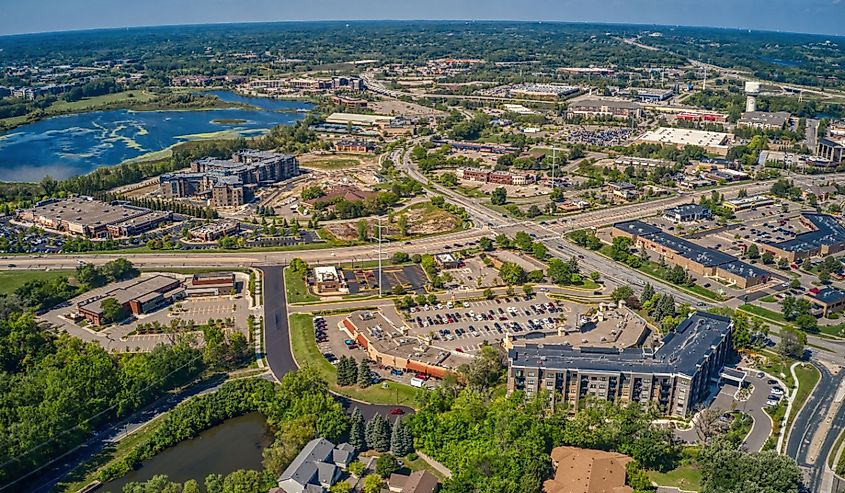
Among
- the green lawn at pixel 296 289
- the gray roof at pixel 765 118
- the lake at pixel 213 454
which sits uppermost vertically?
the gray roof at pixel 765 118

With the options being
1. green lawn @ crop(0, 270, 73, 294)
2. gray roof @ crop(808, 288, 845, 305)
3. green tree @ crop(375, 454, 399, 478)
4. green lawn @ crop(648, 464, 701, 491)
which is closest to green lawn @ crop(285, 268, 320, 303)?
green lawn @ crop(0, 270, 73, 294)

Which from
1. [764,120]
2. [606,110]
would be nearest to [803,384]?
[764,120]

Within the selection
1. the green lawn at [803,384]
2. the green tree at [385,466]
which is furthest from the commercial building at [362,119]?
the green tree at [385,466]

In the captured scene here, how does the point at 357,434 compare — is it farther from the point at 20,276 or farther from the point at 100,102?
the point at 100,102

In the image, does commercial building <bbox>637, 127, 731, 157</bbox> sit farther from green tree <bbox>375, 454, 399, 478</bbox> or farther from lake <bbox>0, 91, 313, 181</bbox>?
green tree <bbox>375, 454, 399, 478</bbox>

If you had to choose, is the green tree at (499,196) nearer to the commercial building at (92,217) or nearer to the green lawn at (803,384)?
the commercial building at (92,217)

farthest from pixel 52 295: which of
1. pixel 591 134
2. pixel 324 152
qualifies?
pixel 591 134
